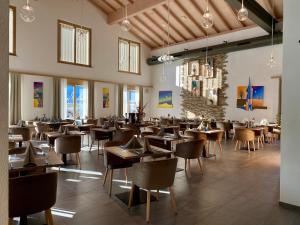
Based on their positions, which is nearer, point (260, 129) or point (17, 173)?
point (17, 173)

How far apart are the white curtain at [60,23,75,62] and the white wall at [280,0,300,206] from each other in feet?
31.7

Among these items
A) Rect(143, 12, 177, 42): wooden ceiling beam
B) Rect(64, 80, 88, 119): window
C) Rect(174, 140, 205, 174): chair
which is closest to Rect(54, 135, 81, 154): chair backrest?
Rect(174, 140, 205, 174): chair

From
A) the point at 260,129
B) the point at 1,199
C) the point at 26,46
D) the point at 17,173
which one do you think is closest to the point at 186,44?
the point at 260,129

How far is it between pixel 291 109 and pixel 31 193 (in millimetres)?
3286

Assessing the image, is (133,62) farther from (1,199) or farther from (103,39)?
(1,199)

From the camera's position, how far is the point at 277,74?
9.70m

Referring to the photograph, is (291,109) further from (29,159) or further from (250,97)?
(250,97)

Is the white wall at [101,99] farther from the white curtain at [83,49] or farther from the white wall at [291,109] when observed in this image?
the white wall at [291,109]

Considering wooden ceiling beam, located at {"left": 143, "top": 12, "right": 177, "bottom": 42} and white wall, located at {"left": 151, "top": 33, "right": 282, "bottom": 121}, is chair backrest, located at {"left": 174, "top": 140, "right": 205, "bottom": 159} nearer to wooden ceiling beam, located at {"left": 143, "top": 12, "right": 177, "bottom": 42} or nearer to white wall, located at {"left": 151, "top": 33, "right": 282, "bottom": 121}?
white wall, located at {"left": 151, "top": 33, "right": 282, "bottom": 121}

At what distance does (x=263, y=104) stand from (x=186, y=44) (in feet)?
17.3

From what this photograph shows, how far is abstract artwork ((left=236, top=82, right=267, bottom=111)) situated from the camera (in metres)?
10.2

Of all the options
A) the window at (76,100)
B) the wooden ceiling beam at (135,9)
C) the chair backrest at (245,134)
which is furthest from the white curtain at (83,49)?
the chair backrest at (245,134)

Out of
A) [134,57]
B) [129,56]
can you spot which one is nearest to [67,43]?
[129,56]

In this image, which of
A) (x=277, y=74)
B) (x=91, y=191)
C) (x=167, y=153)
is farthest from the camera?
(x=277, y=74)
